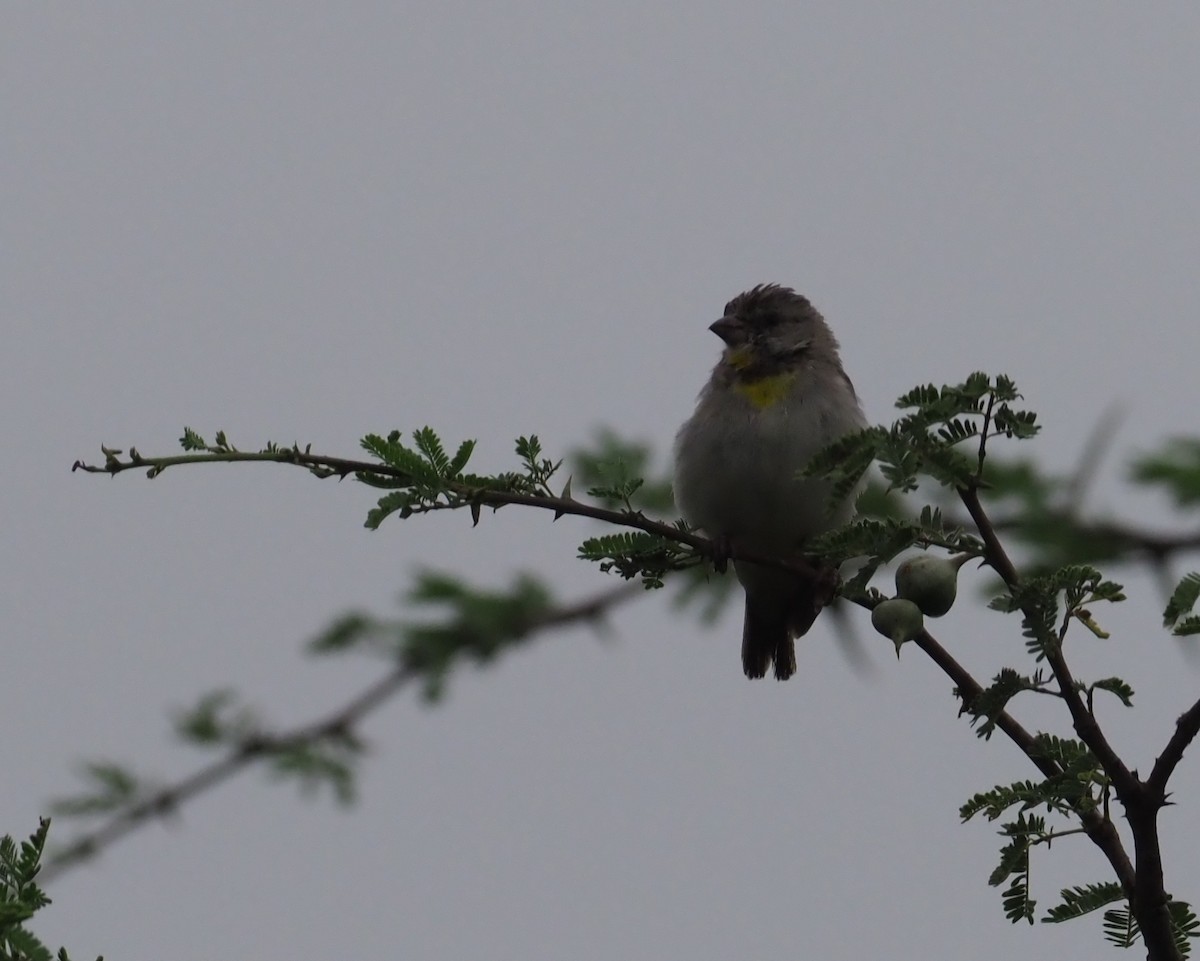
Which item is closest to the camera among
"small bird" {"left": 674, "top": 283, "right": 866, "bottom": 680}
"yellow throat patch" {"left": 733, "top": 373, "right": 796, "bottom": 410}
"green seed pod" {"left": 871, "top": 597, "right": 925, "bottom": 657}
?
"green seed pod" {"left": 871, "top": 597, "right": 925, "bottom": 657}

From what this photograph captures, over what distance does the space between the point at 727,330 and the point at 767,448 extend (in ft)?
3.55

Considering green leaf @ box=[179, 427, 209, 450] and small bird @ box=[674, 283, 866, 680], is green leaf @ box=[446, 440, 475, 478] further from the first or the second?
small bird @ box=[674, 283, 866, 680]

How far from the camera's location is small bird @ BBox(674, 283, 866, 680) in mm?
6301

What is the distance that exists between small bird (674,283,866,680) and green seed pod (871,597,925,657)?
2850 mm

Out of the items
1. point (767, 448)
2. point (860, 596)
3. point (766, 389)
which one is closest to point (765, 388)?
point (766, 389)

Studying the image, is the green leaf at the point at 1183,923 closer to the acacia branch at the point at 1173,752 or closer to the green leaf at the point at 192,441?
the acacia branch at the point at 1173,752

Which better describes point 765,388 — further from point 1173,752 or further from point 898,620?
point 1173,752

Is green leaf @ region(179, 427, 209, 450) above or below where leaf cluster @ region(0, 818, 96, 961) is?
above

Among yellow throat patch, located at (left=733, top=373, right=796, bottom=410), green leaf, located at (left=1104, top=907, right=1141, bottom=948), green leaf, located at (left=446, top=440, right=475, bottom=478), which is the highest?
yellow throat patch, located at (left=733, top=373, right=796, bottom=410)

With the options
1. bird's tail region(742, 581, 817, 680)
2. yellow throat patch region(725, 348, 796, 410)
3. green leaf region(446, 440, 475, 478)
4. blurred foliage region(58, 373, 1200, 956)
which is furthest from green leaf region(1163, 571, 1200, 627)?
bird's tail region(742, 581, 817, 680)

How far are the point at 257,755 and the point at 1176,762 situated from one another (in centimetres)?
179

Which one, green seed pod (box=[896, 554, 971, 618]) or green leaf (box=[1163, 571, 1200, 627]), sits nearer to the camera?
green leaf (box=[1163, 571, 1200, 627])

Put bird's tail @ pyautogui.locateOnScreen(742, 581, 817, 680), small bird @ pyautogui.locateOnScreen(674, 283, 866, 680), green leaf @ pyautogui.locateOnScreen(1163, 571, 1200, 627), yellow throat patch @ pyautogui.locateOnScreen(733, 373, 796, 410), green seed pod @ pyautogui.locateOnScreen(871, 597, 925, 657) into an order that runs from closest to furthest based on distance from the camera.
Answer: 1. green leaf @ pyautogui.locateOnScreen(1163, 571, 1200, 627)
2. green seed pod @ pyautogui.locateOnScreen(871, 597, 925, 657)
3. small bird @ pyautogui.locateOnScreen(674, 283, 866, 680)
4. yellow throat patch @ pyautogui.locateOnScreen(733, 373, 796, 410)
5. bird's tail @ pyautogui.locateOnScreen(742, 581, 817, 680)

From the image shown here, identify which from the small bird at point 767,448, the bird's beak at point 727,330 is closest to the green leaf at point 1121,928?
the small bird at point 767,448
